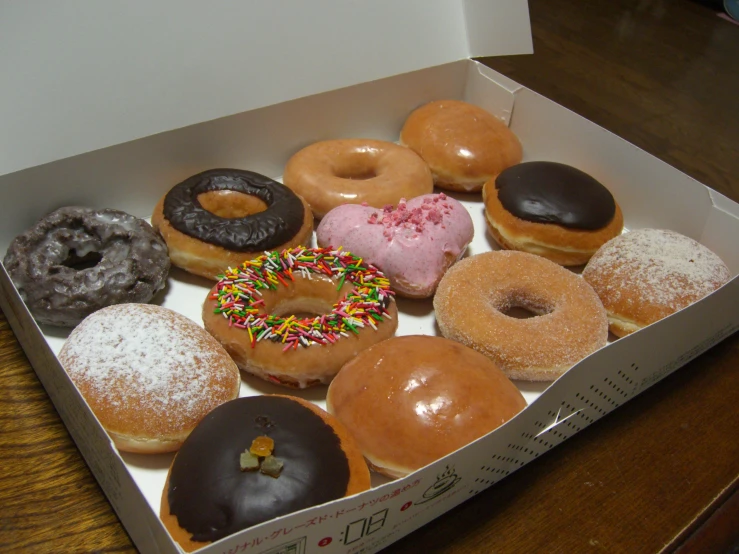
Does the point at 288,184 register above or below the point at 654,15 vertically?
below

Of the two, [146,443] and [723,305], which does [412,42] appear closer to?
[723,305]

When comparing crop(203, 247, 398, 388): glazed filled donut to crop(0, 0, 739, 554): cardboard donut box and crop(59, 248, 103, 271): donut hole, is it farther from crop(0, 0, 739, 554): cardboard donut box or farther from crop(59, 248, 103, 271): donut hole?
crop(59, 248, 103, 271): donut hole

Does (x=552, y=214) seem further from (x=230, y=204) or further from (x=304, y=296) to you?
(x=230, y=204)

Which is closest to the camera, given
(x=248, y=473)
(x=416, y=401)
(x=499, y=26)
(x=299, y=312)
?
(x=248, y=473)

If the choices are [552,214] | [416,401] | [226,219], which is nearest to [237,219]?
[226,219]

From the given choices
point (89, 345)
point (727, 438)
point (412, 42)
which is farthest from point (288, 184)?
point (727, 438)

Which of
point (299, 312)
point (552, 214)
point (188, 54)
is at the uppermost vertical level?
point (188, 54)
